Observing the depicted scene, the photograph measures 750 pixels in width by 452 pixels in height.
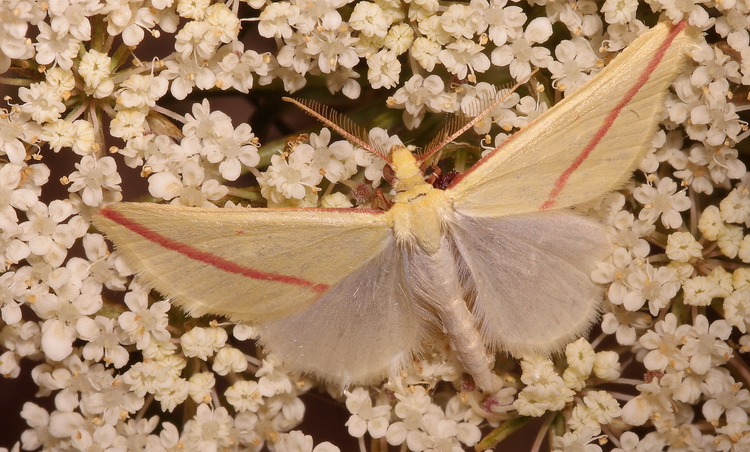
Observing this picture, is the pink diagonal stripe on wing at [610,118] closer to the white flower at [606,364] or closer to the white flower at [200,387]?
the white flower at [606,364]

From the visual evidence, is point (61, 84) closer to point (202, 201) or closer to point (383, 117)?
point (202, 201)

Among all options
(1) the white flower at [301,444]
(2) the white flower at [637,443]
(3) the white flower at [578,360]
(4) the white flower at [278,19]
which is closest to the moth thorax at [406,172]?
(4) the white flower at [278,19]

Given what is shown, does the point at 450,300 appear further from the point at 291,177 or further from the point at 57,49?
the point at 57,49

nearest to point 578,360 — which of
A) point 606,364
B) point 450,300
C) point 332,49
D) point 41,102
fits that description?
point 606,364

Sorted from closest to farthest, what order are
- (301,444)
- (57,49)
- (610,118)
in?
(610,118) < (57,49) < (301,444)

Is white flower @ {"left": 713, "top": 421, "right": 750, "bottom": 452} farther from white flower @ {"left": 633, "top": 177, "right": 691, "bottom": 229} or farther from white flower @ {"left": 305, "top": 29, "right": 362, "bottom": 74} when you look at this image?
white flower @ {"left": 305, "top": 29, "right": 362, "bottom": 74}

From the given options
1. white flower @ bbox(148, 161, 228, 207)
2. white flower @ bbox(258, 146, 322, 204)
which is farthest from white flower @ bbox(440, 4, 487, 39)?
white flower @ bbox(148, 161, 228, 207)

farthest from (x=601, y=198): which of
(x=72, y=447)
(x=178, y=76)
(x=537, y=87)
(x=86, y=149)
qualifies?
(x=72, y=447)
